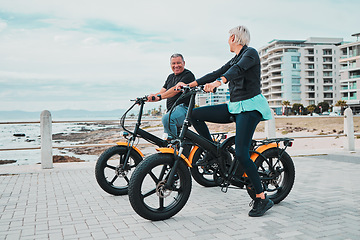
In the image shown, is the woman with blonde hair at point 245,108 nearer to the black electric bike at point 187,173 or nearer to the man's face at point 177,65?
the black electric bike at point 187,173

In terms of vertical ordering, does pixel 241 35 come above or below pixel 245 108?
above

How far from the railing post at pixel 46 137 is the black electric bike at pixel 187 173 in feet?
12.1

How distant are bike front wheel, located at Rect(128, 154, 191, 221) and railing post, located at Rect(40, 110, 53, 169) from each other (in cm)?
422

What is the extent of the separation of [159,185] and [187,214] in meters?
0.57

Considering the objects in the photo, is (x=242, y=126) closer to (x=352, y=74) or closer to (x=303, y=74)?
(x=352, y=74)

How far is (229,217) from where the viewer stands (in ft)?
12.8

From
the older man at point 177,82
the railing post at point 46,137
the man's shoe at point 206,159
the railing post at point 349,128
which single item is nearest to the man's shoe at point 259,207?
the man's shoe at point 206,159

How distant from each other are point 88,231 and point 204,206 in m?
1.48

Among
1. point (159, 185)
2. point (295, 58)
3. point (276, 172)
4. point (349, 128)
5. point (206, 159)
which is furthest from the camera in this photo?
point (295, 58)

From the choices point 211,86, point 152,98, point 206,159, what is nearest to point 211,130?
point 152,98

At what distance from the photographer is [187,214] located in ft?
13.3

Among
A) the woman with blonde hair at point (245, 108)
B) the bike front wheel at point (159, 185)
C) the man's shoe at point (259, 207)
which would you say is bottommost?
the man's shoe at point (259, 207)

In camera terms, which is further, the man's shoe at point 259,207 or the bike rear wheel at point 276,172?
the bike rear wheel at point 276,172

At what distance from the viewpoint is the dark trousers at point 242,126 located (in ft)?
12.6
